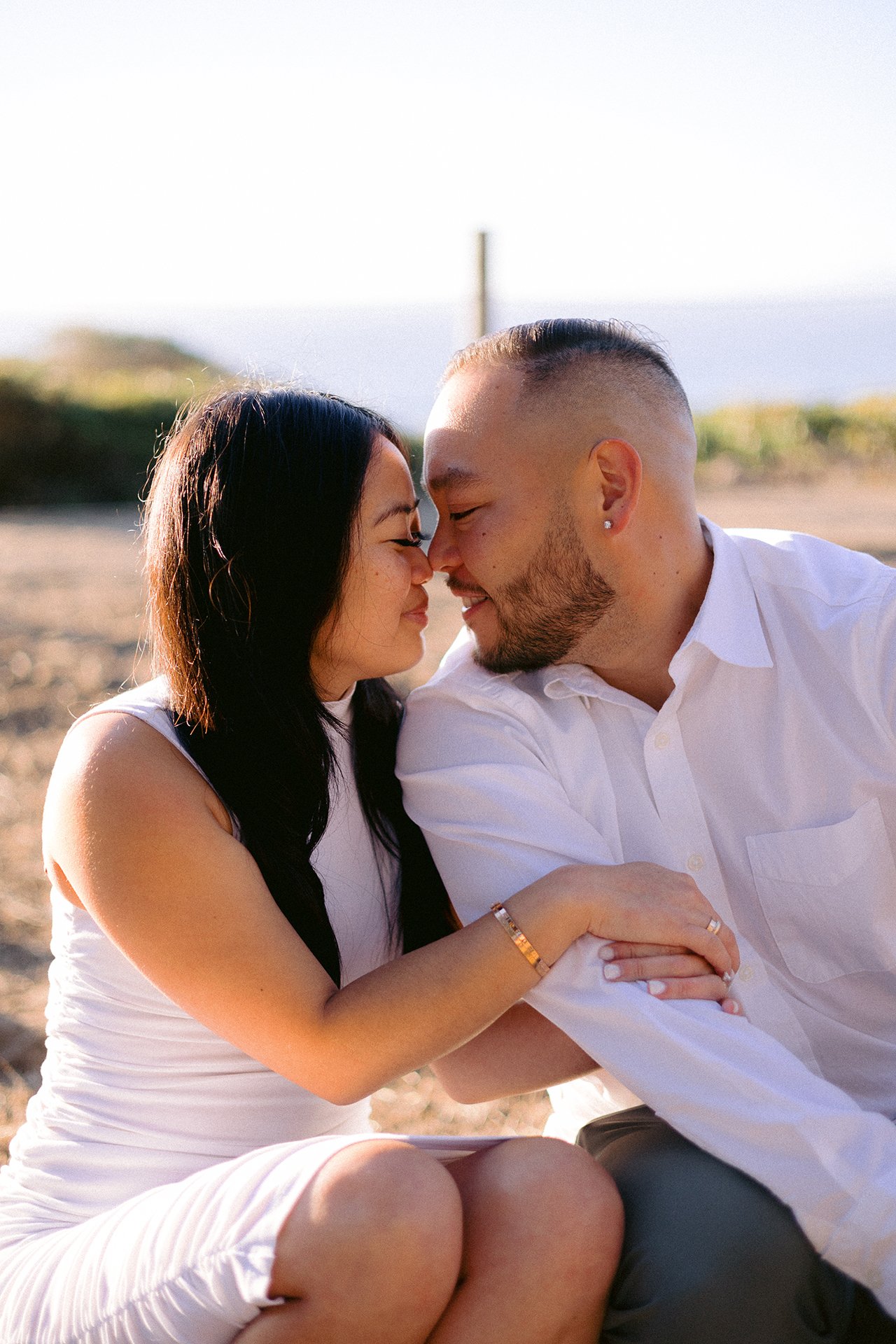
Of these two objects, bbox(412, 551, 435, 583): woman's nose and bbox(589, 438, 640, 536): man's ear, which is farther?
bbox(589, 438, 640, 536): man's ear

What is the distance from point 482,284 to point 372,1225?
457 centimetres

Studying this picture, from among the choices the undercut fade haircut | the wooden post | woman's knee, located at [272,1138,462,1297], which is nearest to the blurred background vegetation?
the wooden post

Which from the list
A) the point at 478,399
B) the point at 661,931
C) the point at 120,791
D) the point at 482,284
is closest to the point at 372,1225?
the point at 661,931

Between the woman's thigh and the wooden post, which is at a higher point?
the wooden post

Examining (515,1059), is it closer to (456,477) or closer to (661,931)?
(661,931)

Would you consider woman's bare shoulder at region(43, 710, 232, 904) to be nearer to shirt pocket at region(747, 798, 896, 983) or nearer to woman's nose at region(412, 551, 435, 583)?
woman's nose at region(412, 551, 435, 583)

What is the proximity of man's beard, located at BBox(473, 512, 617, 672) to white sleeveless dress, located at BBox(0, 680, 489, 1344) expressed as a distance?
1.22ft

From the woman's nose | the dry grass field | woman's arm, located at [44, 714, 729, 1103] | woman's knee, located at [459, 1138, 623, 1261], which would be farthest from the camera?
the dry grass field

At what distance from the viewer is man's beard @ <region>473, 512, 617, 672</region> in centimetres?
260

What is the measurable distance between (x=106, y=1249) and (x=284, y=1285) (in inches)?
12.2

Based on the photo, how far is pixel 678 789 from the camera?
8.00ft

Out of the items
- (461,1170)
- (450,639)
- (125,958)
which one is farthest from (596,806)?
(450,639)

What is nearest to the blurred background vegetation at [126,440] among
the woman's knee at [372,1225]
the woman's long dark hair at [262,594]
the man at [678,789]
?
the man at [678,789]

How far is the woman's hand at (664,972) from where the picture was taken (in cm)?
209
